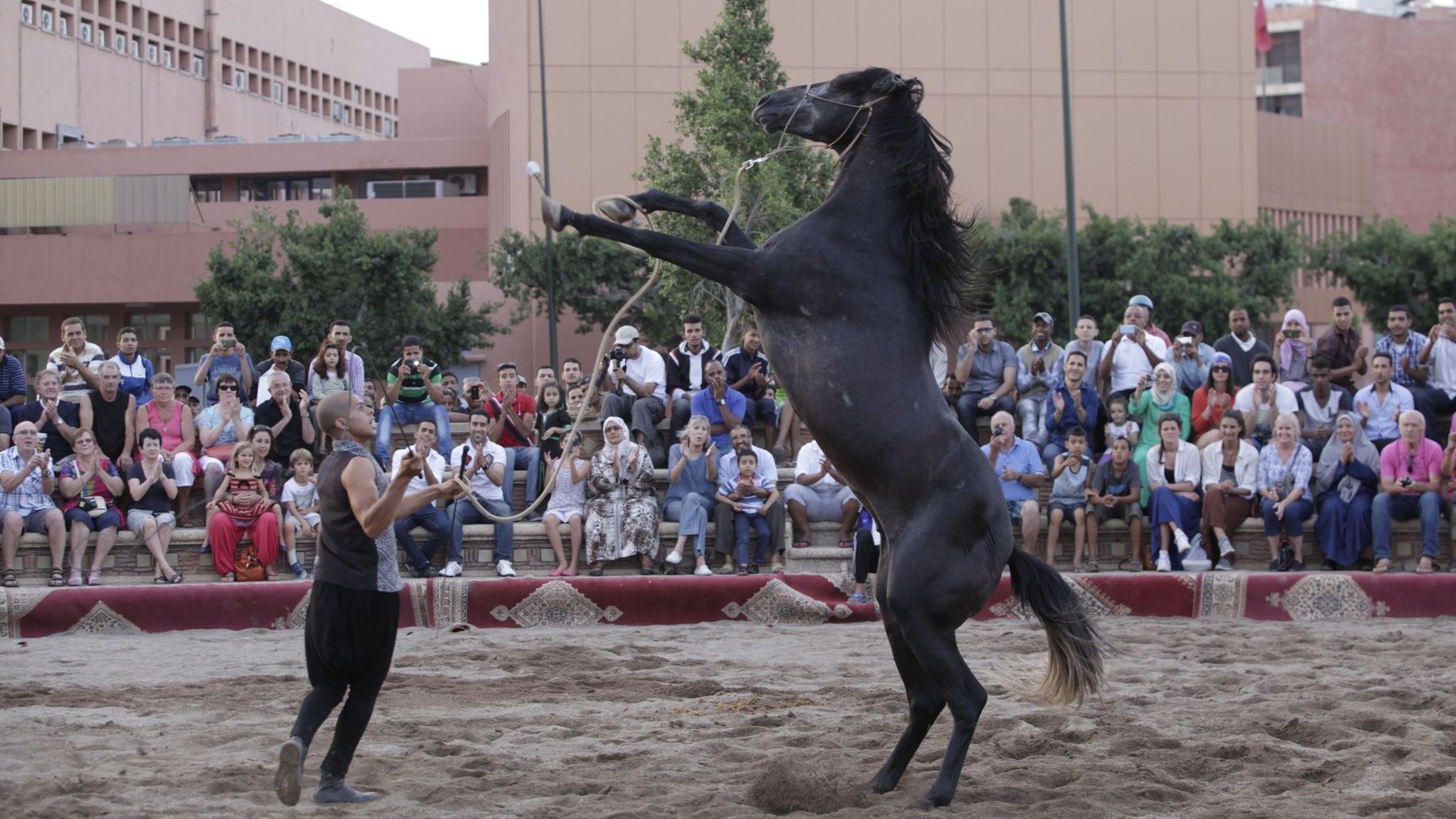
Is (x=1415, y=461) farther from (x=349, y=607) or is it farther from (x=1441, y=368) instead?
(x=349, y=607)

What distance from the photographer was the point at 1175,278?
126 feet

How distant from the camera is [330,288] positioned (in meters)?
37.1

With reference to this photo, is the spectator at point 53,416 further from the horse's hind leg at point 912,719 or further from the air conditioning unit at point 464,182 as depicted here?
the air conditioning unit at point 464,182

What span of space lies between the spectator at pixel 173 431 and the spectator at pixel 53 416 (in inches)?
Answer: 20.6

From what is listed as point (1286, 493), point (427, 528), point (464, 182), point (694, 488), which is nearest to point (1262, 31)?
point (464, 182)

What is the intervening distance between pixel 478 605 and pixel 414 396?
3.10 meters

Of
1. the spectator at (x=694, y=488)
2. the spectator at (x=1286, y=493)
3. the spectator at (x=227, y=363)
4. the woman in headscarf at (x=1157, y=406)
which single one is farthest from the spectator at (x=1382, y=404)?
the spectator at (x=227, y=363)

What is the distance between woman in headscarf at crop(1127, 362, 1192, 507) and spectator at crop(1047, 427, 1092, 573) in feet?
2.07

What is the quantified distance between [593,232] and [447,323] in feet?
109

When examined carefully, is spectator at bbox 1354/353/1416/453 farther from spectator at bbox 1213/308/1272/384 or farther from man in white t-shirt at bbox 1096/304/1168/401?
man in white t-shirt at bbox 1096/304/1168/401

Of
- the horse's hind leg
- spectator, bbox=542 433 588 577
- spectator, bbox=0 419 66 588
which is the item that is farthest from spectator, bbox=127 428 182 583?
the horse's hind leg

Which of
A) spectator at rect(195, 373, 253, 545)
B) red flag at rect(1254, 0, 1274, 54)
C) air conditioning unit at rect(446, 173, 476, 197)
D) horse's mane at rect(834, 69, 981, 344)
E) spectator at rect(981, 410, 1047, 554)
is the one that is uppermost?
red flag at rect(1254, 0, 1274, 54)

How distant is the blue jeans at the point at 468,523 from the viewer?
12359 millimetres

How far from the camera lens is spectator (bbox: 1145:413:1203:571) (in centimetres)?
1228
